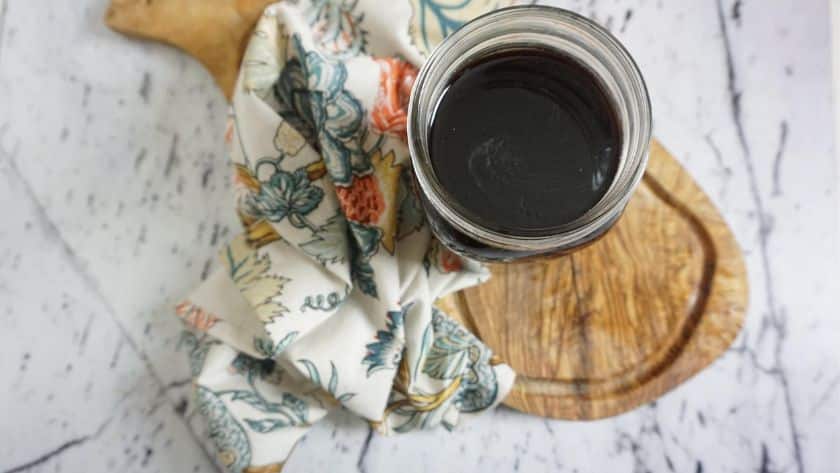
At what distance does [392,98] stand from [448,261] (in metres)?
0.11

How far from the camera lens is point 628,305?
523 mm

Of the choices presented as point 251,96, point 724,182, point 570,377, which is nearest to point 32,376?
point 251,96

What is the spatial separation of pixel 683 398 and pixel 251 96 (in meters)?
0.38

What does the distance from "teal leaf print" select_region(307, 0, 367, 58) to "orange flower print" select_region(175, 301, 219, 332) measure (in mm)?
209

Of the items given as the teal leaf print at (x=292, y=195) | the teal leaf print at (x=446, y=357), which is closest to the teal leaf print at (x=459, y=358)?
the teal leaf print at (x=446, y=357)

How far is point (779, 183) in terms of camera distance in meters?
0.56

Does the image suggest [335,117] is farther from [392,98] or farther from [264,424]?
[264,424]

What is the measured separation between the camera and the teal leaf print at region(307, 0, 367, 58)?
53 cm

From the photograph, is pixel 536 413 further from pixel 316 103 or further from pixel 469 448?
pixel 316 103

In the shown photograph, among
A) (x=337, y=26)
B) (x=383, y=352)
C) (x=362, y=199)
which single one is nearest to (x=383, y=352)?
(x=383, y=352)

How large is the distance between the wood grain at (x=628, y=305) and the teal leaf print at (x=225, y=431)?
0.56 ft

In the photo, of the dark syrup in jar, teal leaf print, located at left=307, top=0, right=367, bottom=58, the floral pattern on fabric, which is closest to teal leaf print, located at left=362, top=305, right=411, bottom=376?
the floral pattern on fabric

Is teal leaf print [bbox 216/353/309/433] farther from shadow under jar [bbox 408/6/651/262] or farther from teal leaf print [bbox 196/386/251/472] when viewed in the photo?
shadow under jar [bbox 408/6/651/262]

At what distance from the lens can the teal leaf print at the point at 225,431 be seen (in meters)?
0.52
